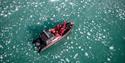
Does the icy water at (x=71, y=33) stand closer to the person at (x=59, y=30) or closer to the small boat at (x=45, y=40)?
the small boat at (x=45, y=40)

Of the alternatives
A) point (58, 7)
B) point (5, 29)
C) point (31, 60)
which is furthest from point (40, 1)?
point (31, 60)

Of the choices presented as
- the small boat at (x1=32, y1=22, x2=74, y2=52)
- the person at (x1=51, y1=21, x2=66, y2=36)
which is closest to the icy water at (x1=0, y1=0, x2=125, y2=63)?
the small boat at (x1=32, y1=22, x2=74, y2=52)

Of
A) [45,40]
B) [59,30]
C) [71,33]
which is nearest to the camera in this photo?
[45,40]

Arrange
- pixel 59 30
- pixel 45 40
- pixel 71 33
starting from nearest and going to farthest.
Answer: pixel 45 40 → pixel 59 30 → pixel 71 33

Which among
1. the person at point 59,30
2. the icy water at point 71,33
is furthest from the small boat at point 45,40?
the icy water at point 71,33

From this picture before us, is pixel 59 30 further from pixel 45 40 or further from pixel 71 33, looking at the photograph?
pixel 71 33

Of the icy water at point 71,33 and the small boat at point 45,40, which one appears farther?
the icy water at point 71,33

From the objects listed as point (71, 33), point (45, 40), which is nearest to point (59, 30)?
point (45, 40)

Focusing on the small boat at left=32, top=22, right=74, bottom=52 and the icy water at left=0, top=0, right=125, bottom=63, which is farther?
the icy water at left=0, top=0, right=125, bottom=63

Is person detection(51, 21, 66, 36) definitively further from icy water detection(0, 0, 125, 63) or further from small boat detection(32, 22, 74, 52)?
icy water detection(0, 0, 125, 63)
